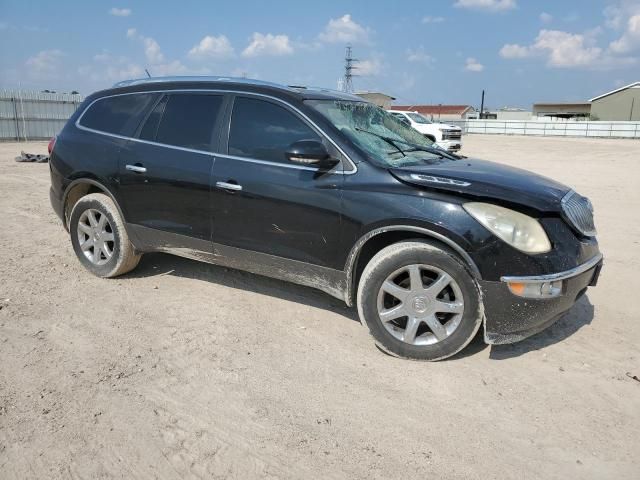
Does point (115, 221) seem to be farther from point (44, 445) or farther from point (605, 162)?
point (605, 162)

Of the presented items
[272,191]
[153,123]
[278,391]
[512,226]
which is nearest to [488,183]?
[512,226]

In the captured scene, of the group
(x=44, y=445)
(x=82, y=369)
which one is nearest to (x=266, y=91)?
(x=82, y=369)

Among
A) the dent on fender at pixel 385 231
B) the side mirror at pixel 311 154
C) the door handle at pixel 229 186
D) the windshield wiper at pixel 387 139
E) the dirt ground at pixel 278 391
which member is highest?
the windshield wiper at pixel 387 139

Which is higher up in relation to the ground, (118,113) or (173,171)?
(118,113)

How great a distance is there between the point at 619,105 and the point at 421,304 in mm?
Result: 64599

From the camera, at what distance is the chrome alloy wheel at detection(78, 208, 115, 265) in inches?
198

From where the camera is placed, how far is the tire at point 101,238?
16.1ft

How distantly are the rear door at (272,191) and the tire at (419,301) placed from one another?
1.20 ft

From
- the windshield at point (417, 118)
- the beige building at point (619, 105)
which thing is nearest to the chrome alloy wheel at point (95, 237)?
the windshield at point (417, 118)

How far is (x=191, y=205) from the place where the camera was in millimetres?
4367

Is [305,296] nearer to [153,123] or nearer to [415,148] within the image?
[415,148]

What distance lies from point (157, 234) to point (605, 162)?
18.4 metres

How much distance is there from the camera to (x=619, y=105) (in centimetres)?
5766

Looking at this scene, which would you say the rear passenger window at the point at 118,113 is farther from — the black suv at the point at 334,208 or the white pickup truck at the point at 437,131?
the white pickup truck at the point at 437,131
